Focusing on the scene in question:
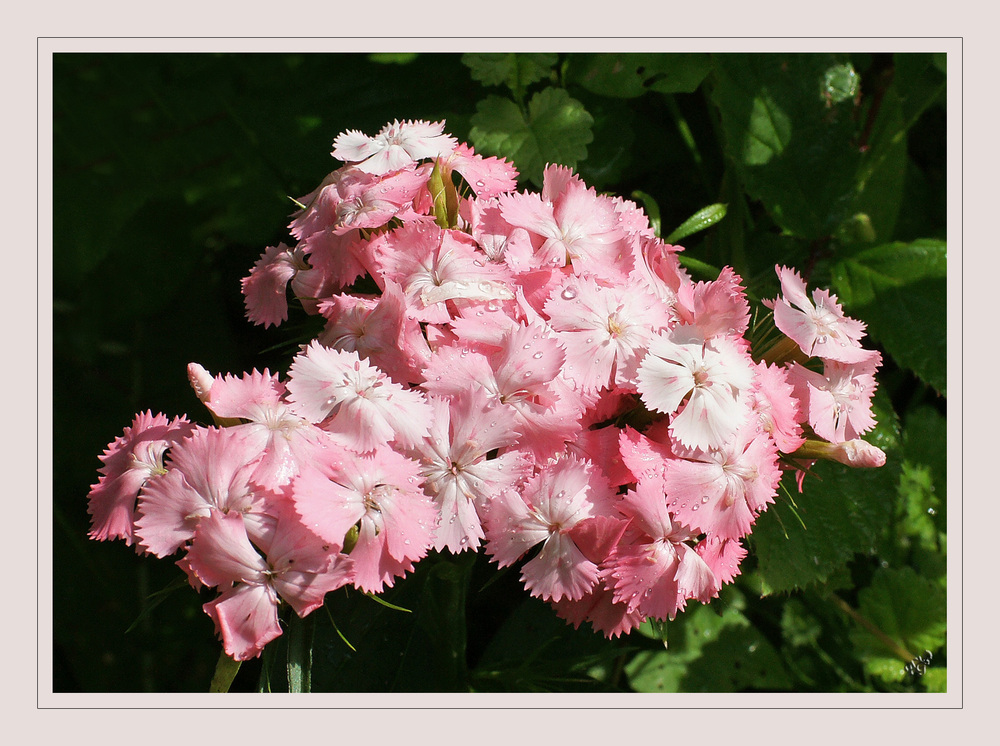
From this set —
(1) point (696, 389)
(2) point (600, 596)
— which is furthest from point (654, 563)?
(1) point (696, 389)

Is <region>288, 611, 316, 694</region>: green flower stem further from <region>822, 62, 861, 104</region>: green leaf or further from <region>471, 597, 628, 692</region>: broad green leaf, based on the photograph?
<region>822, 62, 861, 104</region>: green leaf

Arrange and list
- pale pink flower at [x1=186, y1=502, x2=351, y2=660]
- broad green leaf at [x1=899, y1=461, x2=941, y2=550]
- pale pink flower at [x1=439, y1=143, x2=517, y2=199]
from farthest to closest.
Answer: broad green leaf at [x1=899, y1=461, x2=941, y2=550]
pale pink flower at [x1=439, y1=143, x2=517, y2=199]
pale pink flower at [x1=186, y1=502, x2=351, y2=660]

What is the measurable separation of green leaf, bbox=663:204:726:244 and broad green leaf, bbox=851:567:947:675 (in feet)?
3.15

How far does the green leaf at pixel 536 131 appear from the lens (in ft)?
4.09

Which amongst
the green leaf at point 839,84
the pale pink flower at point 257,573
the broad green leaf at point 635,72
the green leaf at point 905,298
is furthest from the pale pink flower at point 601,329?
the green leaf at point 839,84

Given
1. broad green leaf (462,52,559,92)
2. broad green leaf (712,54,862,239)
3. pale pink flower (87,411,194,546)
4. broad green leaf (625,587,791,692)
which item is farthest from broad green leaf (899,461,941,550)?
pale pink flower (87,411,194,546)

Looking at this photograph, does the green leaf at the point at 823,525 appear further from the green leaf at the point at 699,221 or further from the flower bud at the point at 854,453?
the green leaf at the point at 699,221

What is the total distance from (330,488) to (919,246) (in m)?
1.21

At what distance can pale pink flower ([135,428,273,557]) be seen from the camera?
0.83m

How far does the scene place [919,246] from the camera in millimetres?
1458

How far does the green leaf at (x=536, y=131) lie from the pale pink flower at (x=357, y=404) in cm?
52

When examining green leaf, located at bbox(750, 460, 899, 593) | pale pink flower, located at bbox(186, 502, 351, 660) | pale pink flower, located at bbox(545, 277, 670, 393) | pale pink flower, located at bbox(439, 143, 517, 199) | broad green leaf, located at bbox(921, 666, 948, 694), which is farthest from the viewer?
broad green leaf, located at bbox(921, 666, 948, 694)

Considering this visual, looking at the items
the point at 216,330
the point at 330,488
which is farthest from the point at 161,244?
the point at 330,488

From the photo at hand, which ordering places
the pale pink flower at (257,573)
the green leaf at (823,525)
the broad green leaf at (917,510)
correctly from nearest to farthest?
the pale pink flower at (257,573)
the green leaf at (823,525)
the broad green leaf at (917,510)
